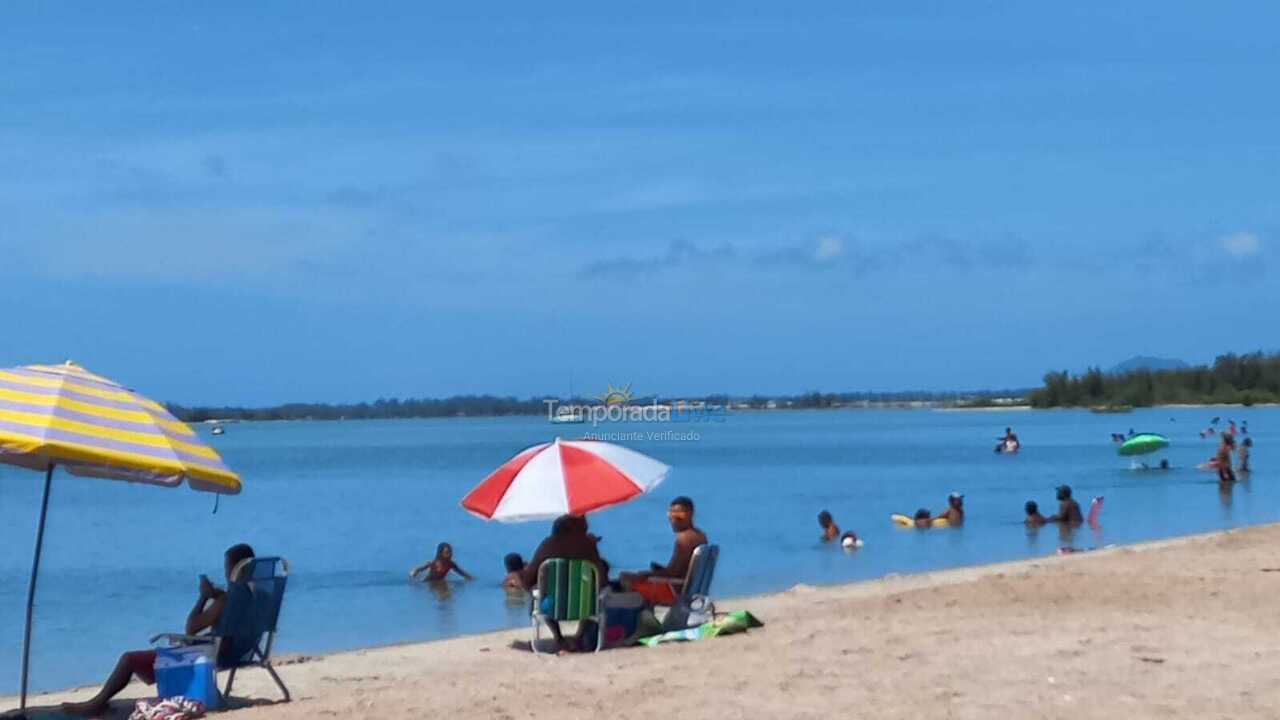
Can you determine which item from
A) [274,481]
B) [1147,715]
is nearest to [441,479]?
[274,481]

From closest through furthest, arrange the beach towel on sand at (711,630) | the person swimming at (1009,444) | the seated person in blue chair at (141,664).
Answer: the seated person in blue chair at (141,664) → the beach towel on sand at (711,630) → the person swimming at (1009,444)

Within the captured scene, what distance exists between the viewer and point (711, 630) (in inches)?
379

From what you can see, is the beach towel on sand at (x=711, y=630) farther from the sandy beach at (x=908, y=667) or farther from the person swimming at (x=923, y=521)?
the person swimming at (x=923, y=521)

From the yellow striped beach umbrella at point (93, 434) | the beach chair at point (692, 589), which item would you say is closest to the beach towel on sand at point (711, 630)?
the beach chair at point (692, 589)

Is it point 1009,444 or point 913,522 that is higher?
point 1009,444

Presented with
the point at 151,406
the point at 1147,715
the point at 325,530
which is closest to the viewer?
the point at 1147,715

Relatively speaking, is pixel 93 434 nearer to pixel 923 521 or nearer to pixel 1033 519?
pixel 1033 519

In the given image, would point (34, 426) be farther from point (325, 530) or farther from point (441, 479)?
point (441, 479)

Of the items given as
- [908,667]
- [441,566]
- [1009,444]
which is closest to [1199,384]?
[1009,444]

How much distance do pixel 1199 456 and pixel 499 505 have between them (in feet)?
134

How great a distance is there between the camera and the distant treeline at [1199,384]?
355ft

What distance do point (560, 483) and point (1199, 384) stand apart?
353 feet

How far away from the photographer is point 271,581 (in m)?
7.77

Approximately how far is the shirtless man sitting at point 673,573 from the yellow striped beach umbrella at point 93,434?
3397mm
